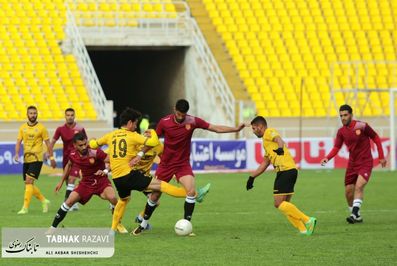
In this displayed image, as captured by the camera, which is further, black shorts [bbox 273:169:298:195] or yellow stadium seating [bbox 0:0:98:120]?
yellow stadium seating [bbox 0:0:98:120]

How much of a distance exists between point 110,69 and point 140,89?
230cm

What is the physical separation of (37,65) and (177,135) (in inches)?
869

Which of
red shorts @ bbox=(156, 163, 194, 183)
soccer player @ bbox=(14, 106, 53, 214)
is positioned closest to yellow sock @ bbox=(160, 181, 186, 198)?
red shorts @ bbox=(156, 163, 194, 183)

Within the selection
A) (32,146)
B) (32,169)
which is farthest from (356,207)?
(32,146)

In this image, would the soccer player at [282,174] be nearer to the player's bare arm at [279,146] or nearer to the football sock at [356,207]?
the player's bare arm at [279,146]

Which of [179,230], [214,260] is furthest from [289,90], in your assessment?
[214,260]

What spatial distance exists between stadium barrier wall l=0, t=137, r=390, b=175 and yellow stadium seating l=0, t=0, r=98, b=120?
10.0 feet

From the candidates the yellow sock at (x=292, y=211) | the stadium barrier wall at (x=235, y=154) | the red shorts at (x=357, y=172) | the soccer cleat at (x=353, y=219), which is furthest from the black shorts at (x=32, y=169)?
the stadium barrier wall at (x=235, y=154)

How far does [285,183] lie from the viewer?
50.6ft

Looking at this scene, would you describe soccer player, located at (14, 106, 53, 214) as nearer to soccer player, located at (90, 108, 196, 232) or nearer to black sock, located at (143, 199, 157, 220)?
black sock, located at (143, 199, 157, 220)

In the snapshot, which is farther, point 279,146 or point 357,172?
point 357,172

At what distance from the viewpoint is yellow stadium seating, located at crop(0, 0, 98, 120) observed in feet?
117

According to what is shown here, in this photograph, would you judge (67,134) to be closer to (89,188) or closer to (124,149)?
(89,188)

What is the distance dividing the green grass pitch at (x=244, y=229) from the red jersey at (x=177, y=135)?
112 centimetres
